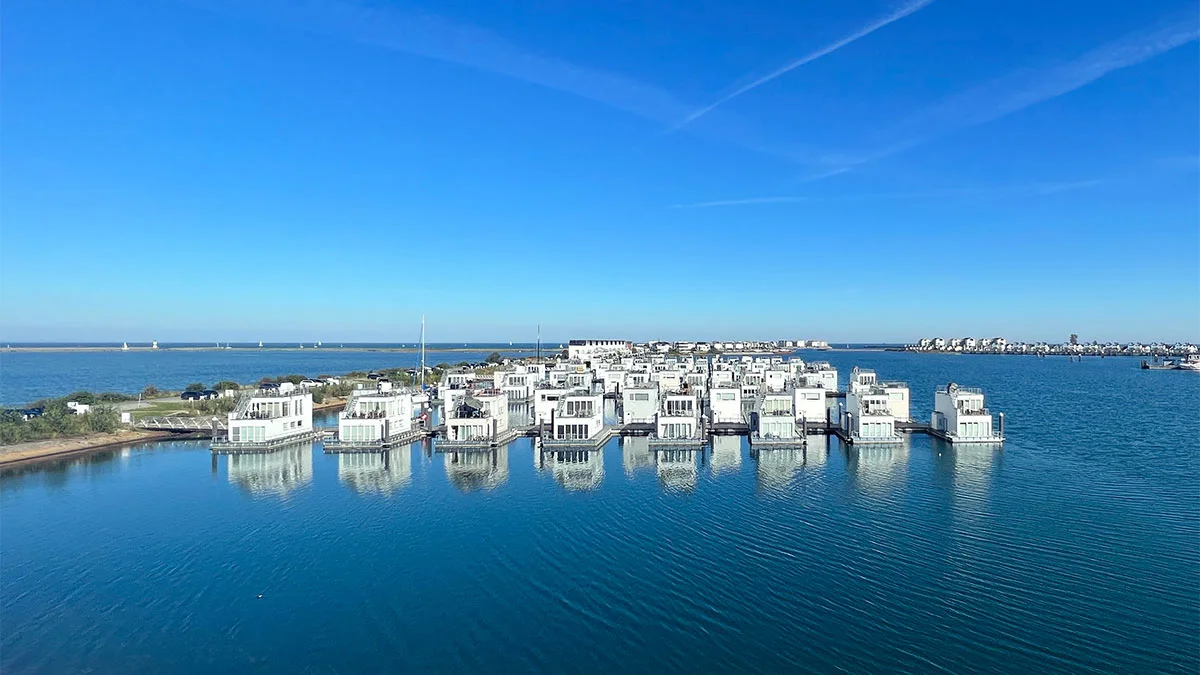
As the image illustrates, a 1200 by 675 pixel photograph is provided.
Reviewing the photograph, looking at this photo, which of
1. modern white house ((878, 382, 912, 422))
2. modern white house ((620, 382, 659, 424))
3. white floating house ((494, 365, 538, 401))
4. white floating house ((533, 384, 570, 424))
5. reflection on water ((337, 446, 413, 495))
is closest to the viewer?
reflection on water ((337, 446, 413, 495))

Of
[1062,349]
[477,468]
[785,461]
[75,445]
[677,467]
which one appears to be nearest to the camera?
[677,467]

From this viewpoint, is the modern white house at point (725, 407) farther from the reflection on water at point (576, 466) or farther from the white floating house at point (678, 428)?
the reflection on water at point (576, 466)

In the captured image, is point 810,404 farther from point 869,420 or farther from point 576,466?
point 576,466

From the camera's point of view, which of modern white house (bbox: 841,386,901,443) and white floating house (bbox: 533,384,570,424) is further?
white floating house (bbox: 533,384,570,424)

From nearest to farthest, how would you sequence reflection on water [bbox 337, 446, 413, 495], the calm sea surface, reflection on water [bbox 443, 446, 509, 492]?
1. the calm sea surface
2. reflection on water [bbox 337, 446, 413, 495]
3. reflection on water [bbox 443, 446, 509, 492]

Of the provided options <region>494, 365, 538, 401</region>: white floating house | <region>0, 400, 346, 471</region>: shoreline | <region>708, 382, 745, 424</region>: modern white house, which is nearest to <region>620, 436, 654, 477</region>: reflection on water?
<region>708, 382, 745, 424</region>: modern white house

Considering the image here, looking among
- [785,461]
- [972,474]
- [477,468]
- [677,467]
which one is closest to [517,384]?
[477,468]

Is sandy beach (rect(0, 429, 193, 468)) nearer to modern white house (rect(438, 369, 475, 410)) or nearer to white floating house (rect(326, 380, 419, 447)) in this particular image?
white floating house (rect(326, 380, 419, 447))
